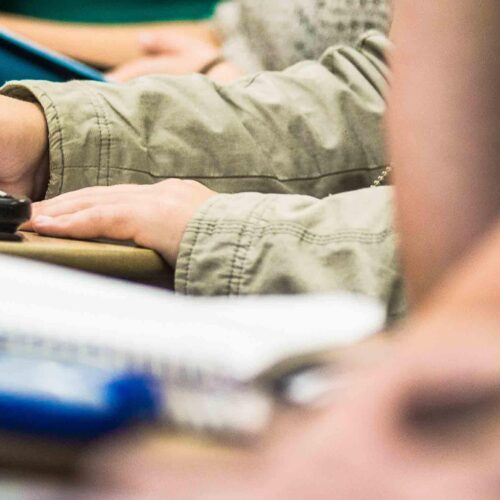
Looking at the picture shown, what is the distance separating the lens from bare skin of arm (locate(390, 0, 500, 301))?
1.01 ft

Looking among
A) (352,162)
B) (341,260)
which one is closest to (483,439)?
(341,260)

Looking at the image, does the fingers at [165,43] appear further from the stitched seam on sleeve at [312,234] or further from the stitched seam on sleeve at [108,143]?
the stitched seam on sleeve at [312,234]

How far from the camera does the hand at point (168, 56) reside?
1133 millimetres

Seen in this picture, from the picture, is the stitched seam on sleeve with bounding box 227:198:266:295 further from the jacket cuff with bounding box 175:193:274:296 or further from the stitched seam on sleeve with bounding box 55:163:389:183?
the stitched seam on sleeve with bounding box 55:163:389:183

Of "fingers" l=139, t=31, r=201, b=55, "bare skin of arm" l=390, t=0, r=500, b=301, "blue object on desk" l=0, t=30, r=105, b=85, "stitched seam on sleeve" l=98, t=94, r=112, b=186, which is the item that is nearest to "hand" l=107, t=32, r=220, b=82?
"fingers" l=139, t=31, r=201, b=55

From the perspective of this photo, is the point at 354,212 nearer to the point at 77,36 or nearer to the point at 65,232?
the point at 65,232

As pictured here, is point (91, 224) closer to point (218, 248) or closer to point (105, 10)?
point (218, 248)

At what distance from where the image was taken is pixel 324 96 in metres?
0.75

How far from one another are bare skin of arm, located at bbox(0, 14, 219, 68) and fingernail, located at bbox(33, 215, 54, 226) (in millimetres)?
803

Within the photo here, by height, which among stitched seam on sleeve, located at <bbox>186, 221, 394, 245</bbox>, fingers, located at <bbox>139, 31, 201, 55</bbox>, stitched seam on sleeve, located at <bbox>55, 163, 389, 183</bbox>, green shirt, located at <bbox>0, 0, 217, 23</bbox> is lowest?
green shirt, located at <bbox>0, 0, 217, 23</bbox>

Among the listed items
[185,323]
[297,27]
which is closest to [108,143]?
[297,27]

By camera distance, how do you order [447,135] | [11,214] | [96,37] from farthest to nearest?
[96,37] < [11,214] < [447,135]

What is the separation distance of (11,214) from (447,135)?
10.1 inches

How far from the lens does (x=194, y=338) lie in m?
0.21
